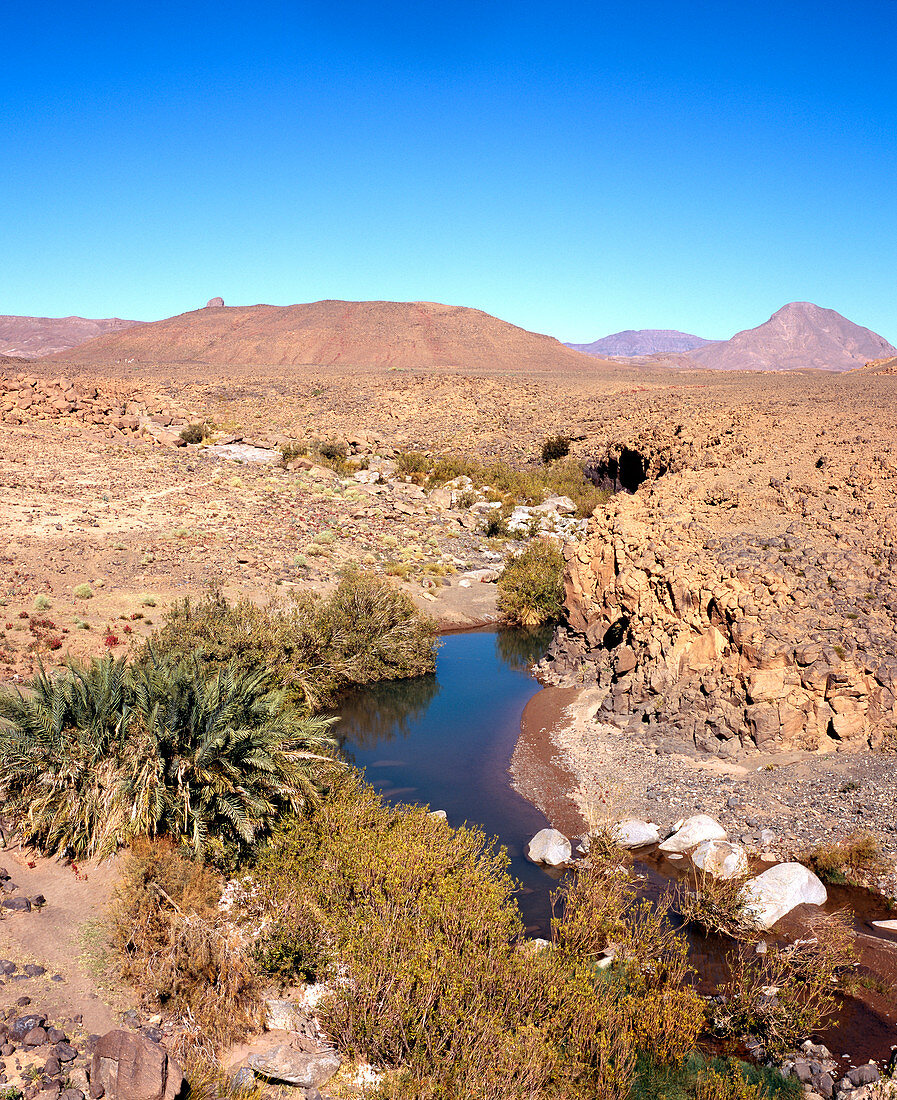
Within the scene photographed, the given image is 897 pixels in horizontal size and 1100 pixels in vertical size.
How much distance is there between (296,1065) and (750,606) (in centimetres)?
1124

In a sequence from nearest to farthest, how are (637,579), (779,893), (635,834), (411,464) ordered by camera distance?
(779,893) < (635,834) < (637,579) < (411,464)

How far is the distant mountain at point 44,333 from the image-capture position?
155 m

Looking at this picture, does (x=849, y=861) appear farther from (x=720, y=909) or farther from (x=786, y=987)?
(x=786, y=987)

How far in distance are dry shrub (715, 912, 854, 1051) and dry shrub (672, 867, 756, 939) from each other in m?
0.28

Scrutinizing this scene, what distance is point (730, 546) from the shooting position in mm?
16594

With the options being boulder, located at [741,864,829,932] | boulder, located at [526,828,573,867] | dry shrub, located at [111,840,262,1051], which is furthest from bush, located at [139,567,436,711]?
boulder, located at [741,864,829,932]

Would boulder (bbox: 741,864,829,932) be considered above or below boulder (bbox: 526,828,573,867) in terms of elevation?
above

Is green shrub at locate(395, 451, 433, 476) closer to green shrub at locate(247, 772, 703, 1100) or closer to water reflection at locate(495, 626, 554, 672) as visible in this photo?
water reflection at locate(495, 626, 554, 672)

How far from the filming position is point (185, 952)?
8.02m

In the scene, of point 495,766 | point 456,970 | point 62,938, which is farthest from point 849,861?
point 62,938

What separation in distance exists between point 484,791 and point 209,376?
60639 mm

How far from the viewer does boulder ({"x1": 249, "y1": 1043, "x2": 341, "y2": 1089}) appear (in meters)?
7.13

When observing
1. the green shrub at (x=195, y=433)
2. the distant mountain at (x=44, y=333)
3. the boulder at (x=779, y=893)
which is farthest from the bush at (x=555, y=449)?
the distant mountain at (x=44, y=333)

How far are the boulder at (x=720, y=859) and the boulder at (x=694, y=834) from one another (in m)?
0.27
